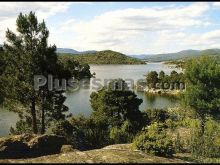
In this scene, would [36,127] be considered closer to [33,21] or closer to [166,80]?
[33,21]

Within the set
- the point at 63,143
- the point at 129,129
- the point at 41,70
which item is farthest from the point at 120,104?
the point at 63,143

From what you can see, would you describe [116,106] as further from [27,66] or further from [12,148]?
[12,148]

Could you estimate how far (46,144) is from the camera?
15.1 metres

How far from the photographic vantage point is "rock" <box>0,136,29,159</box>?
547 inches

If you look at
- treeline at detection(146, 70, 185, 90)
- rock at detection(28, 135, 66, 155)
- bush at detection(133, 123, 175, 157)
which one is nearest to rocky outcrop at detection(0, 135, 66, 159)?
rock at detection(28, 135, 66, 155)

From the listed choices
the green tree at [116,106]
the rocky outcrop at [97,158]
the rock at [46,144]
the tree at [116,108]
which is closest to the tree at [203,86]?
the tree at [116,108]

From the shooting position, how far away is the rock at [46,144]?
1460cm

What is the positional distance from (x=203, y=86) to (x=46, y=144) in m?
17.8

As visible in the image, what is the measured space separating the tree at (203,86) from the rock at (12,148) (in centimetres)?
1826

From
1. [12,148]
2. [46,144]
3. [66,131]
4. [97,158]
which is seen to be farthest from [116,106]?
[97,158]

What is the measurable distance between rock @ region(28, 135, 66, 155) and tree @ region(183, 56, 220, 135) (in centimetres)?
1664

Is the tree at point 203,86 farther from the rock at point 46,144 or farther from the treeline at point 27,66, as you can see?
the rock at point 46,144

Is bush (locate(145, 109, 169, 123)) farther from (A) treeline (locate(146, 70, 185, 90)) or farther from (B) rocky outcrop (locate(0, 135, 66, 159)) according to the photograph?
(A) treeline (locate(146, 70, 185, 90))

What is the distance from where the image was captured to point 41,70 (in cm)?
3070
